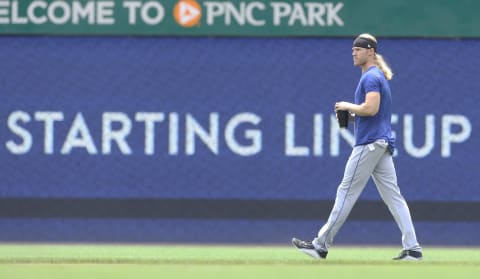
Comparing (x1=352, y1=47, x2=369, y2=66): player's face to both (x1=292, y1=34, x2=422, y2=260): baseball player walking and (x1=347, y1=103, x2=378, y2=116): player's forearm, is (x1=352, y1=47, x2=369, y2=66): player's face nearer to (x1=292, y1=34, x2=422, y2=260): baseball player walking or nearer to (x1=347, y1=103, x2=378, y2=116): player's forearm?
(x1=292, y1=34, x2=422, y2=260): baseball player walking

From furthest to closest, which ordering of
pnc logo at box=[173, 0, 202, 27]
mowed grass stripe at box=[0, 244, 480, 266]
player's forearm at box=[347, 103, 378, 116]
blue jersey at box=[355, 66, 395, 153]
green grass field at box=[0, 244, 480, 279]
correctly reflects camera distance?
pnc logo at box=[173, 0, 202, 27]
mowed grass stripe at box=[0, 244, 480, 266]
blue jersey at box=[355, 66, 395, 153]
player's forearm at box=[347, 103, 378, 116]
green grass field at box=[0, 244, 480, 279]

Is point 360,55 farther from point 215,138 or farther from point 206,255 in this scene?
point 215,138

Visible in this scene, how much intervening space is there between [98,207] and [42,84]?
4.13 feet

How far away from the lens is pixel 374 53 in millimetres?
11211

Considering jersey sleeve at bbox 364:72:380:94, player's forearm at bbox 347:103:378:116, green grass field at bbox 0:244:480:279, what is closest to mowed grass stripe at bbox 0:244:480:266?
green grass field at bbox 0:244:480:279

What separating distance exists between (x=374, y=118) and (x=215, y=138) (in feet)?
9.85

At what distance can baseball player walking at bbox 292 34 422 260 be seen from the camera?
36.1 ft

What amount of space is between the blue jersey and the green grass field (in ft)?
3.09

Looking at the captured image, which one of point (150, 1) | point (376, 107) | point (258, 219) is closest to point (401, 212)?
point (376, 107)

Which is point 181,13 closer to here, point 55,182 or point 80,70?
point 80,70

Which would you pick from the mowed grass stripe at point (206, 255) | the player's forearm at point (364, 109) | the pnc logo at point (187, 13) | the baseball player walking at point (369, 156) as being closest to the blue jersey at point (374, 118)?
the baseball player walking at point (369, 156)

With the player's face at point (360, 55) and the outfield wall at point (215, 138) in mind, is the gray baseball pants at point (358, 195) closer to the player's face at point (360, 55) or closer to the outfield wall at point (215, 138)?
the player's face at point (360, 55)

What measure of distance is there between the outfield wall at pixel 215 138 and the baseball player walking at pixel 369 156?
8.42 ft

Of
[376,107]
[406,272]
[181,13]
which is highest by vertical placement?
[181,13]
